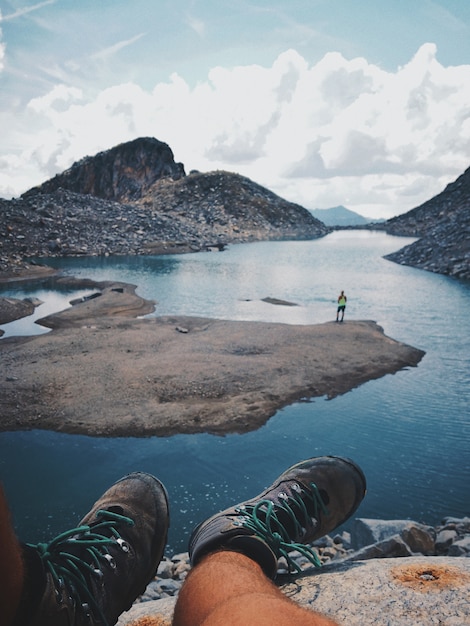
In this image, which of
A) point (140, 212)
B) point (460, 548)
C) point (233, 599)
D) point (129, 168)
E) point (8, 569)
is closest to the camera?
point (8, 569)

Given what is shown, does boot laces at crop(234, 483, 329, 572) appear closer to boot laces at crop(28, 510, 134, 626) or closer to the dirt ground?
boot laces at crop(28, 510, 134, 626)

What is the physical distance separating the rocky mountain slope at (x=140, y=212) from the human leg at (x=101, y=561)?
3672cm

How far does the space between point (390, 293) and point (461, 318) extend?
24.8 ft

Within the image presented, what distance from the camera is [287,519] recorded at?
10.4 ft

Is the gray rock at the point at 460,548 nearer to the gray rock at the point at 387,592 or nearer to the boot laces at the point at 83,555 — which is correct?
the gray rock at the point at 387,592

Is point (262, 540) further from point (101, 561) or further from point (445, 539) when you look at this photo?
point (445, 539)

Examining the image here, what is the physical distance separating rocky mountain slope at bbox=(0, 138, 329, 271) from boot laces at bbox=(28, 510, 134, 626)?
3688 cm

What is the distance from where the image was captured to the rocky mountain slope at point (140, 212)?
48469 millimetres

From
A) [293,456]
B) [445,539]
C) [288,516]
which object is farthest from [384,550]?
[293,456]

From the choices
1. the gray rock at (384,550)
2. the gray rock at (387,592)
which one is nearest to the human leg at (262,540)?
the gray rock at (387,592)

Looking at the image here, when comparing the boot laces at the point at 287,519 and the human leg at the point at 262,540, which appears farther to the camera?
the boot laces at the point at 287,519

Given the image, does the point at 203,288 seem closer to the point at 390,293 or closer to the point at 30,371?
the point at 390,293

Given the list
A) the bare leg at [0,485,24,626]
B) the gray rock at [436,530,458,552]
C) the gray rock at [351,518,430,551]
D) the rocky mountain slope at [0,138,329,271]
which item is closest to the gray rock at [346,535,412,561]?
the gray rock at [351,518,430,551]

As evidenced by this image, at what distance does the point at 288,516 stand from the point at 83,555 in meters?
1.50
